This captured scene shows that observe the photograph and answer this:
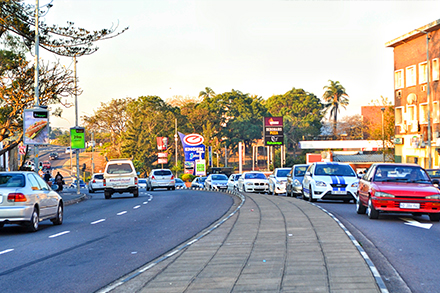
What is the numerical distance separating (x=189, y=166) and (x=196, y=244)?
2463 inches

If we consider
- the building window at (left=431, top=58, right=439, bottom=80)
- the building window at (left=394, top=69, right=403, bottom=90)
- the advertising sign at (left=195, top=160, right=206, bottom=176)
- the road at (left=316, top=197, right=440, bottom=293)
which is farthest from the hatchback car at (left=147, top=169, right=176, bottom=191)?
the road at (left=316, top=197, right=440, bottom=293)

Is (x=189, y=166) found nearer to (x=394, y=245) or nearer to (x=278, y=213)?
(x=278, y=213)

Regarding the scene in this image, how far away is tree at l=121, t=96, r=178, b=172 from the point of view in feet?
310

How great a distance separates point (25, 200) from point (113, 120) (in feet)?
278

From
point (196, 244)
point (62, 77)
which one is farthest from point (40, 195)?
point (62, 77)

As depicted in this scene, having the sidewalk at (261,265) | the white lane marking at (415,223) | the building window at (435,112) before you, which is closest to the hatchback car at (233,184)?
the building window at (435,112)

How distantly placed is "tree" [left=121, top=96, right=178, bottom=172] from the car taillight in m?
79.8

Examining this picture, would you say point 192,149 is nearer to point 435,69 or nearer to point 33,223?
point 435,69

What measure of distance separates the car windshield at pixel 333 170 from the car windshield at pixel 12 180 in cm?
1300

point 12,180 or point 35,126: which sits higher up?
point 35,126

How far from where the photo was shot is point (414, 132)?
52.9m

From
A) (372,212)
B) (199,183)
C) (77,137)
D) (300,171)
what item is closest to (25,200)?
(372,212)

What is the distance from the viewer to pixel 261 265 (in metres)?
8.38

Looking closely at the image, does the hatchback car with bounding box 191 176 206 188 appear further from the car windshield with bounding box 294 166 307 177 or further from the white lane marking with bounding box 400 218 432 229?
the white lane marking with bounding box 400 218 432 229
